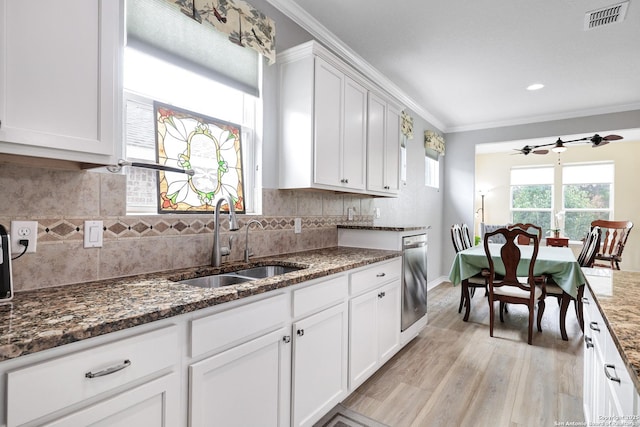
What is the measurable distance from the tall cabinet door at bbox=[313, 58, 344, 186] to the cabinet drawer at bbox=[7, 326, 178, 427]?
5.02ft

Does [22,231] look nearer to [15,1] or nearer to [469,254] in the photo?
[15,1]

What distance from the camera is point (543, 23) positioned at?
271cm

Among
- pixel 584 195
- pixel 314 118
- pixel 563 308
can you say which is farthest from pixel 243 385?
pixel 584 195

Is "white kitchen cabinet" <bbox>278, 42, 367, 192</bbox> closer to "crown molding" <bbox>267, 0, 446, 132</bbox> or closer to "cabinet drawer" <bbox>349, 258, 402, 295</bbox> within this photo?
"crown molding" <bbox>267, 0, 446, 132</bbox>

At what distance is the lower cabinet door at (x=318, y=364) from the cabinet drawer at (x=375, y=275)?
0.58 ft

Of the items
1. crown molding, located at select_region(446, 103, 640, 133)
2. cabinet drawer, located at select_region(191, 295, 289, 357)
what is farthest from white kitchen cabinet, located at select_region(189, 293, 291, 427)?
crown molding, located at select_region(446, 103, 640, 133)

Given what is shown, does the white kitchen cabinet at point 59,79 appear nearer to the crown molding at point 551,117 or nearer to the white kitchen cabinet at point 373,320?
the white kitchen cabinet at point 373,320

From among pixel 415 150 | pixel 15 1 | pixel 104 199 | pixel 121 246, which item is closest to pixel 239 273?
pixel 121 246

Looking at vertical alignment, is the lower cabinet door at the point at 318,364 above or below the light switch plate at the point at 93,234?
below

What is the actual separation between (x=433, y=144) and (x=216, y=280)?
14.5 feet

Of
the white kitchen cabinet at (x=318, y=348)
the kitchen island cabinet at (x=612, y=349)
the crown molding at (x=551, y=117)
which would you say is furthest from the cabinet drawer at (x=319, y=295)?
the crown molding at (x=551, y=117)

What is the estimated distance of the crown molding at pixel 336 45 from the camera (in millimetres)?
2508

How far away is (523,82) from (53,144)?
4430 mm

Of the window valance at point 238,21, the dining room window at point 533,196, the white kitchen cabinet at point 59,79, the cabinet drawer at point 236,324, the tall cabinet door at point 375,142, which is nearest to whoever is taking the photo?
the white kitchen cabinet at point 59,79
